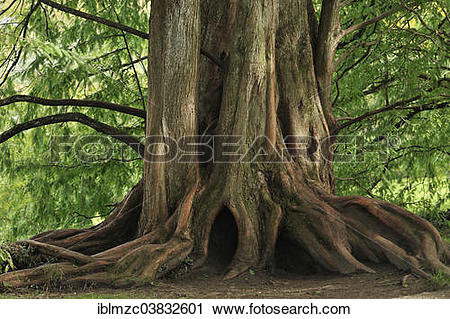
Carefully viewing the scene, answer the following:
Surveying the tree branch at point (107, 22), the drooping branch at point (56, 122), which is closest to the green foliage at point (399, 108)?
the tree branch at point (107, 22)

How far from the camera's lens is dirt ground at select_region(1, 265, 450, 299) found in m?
4.84

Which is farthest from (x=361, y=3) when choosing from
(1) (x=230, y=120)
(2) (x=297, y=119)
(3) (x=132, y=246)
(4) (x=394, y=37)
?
(3) (x=132, y=246)

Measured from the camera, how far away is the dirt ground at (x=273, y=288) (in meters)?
4.84

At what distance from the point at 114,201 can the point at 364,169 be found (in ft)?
12.2

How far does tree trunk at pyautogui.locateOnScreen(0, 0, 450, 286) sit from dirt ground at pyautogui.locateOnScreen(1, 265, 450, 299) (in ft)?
0.50

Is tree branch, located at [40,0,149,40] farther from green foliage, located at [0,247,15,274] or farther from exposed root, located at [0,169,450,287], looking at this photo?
green foliage, located at [0,247,15,274]

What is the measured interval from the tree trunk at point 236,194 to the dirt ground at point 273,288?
0.15 metres

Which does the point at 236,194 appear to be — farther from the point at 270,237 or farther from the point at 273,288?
the point at 273,288

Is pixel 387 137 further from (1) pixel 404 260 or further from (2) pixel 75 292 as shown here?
(2) pixel 75 292

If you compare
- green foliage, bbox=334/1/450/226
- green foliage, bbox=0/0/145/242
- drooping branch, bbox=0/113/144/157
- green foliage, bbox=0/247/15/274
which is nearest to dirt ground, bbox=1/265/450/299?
green foliage, bbox=0/247/15/274

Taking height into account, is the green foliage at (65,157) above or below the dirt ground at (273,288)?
above

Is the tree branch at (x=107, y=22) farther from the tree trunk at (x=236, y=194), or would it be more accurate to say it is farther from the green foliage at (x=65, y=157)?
the green foliage at (x=65, y=157)

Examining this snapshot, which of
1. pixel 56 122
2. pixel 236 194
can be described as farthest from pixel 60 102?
pixel 236 194

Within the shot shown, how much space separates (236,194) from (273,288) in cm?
101
